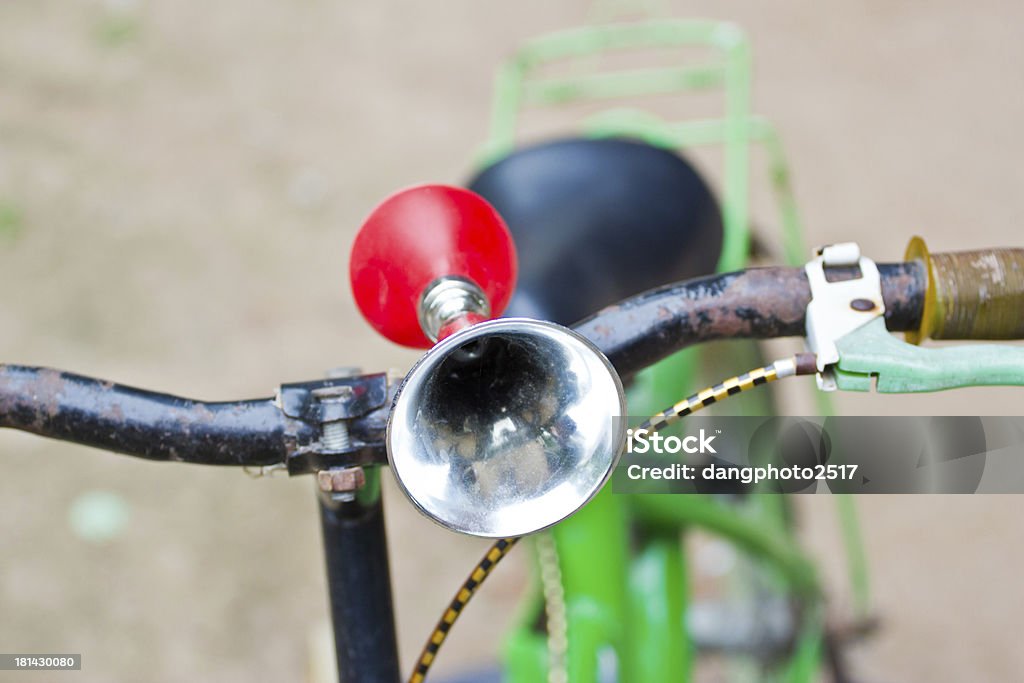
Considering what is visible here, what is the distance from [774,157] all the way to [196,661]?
4.95ft

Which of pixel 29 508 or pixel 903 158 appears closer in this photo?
pixel 29 508

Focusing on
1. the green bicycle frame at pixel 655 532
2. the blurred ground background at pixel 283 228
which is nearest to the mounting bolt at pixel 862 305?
the green bicycle frame at pixel 655 532

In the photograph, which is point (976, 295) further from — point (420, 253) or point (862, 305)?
point (420, 253)

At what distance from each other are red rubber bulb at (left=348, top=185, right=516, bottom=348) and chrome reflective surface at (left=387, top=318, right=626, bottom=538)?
45 mm

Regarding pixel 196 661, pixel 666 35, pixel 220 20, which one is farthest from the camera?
pixel 220 20

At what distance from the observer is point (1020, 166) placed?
9.97 feet

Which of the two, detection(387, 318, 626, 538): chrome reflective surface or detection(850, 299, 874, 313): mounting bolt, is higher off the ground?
detection(850, 299, 874, 313): mounting bolt

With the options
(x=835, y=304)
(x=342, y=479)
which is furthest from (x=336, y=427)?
(x=835, y=304)

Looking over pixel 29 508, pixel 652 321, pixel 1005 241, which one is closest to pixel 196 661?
pixel 29 508

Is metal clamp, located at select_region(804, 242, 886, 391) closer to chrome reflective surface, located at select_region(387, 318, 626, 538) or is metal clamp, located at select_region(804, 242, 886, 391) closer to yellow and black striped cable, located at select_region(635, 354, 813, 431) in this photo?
yellow and black striped cable, located at select_region(635, 354, 813, 431)

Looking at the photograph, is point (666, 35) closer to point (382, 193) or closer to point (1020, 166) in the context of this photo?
point (382, 193)

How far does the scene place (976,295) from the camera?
0.67 meters

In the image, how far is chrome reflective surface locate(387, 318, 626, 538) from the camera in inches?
22.6

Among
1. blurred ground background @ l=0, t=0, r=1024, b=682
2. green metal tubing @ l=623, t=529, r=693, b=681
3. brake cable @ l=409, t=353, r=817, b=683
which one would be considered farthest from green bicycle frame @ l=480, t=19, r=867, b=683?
blurred ground background @ l=0, t=0, r=1024, b=682
